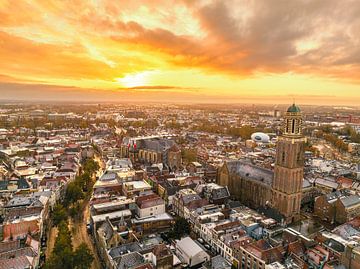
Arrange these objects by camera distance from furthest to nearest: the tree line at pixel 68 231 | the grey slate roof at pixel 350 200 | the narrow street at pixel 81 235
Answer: the grey slate roof at pixel 350 200
the narrow street at pixel 81 235
the tree line at pixel 68 231

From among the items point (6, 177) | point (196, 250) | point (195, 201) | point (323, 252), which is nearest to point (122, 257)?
point (196, 250)

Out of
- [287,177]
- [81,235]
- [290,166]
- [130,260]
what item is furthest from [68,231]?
[290,166]

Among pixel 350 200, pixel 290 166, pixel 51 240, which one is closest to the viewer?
pixel 51 240

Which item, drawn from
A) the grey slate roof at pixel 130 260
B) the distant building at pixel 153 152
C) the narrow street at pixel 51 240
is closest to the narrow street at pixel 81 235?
the narrow street at pixel 51 240

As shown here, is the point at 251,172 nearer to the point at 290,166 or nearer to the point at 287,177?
the point at 287,177

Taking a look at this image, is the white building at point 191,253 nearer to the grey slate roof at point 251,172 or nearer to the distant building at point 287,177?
the distant building at point 287,177

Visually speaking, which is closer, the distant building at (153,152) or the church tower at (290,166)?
the church tower at (290,166)
